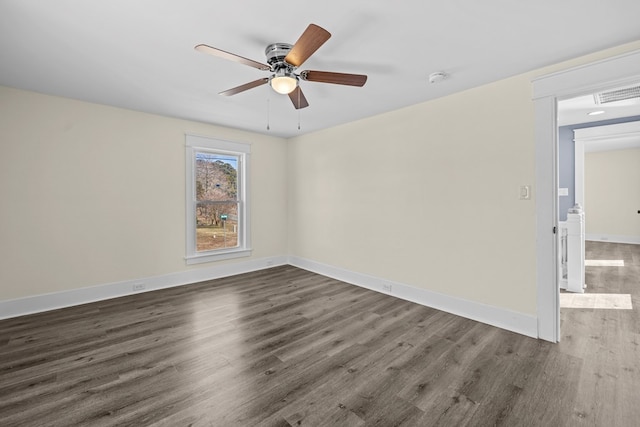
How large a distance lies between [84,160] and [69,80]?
1037 mm

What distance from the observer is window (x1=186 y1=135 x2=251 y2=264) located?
4.42m

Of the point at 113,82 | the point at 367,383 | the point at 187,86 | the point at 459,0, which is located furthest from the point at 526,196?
the point at 113,82

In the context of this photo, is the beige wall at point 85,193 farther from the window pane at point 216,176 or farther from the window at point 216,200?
the window pane at point 216,176

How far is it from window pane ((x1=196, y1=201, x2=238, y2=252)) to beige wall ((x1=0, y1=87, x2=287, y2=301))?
0.35 meters

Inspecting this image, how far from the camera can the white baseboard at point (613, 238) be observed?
7438 mm

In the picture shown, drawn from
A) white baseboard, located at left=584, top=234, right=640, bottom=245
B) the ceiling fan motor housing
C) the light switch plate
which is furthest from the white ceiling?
white baseboard, located at left=584, top=234, right=640, bottom=245

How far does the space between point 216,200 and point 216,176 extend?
0.41 meters

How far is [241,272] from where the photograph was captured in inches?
196

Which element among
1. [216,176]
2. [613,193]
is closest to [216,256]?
[216,176]

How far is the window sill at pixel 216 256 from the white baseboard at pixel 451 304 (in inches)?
62.7

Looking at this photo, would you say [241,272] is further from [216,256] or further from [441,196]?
[441,196]

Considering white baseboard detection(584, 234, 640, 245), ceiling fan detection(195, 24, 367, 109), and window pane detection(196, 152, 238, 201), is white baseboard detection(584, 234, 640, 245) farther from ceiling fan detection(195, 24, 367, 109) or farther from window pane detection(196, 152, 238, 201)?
window pane detection(196, 152, 238, 201)

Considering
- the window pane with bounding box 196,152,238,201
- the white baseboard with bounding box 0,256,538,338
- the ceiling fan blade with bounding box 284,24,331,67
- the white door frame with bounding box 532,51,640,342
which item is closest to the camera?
the ceiling fan blade with bounding box 284,24,331,67

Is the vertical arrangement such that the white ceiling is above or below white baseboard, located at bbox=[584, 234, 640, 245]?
above
